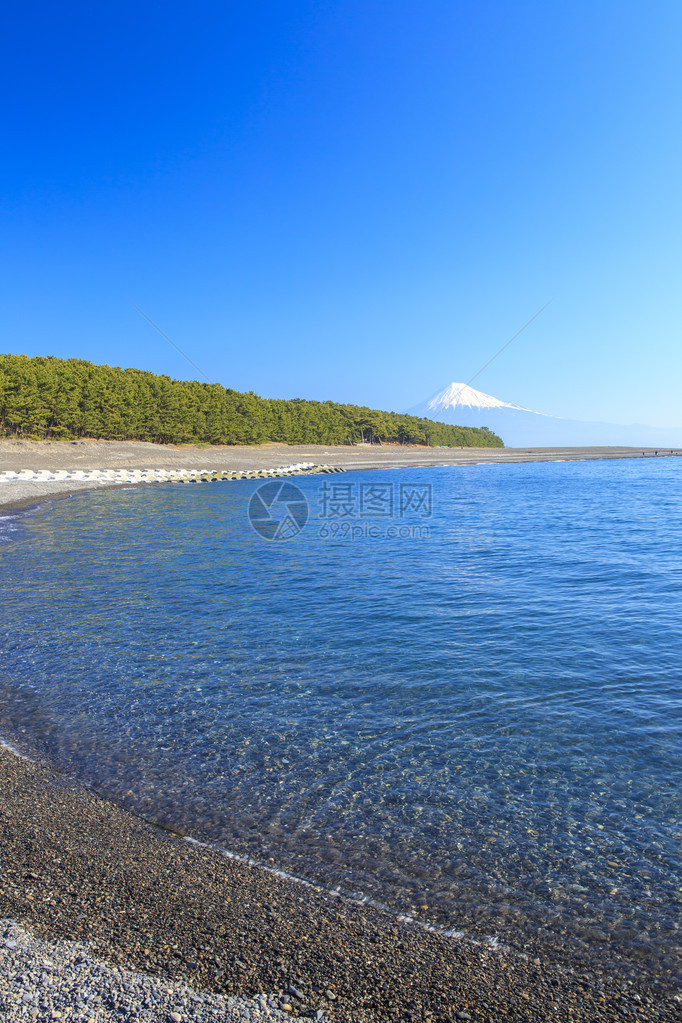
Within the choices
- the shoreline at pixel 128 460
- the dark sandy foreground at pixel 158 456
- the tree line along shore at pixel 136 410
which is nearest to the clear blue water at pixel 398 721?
the shoreline at pixel 128 460

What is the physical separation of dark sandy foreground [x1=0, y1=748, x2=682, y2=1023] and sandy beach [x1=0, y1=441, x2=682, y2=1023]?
0.04 ft

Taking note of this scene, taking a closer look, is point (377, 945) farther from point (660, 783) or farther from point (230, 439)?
point (230, 439)

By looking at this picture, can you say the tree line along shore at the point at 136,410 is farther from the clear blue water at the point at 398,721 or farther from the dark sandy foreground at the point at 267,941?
the dark sandy foreground at the point at 267,941

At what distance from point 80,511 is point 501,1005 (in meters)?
37.8

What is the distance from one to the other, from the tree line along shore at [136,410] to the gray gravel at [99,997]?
91.6 meters

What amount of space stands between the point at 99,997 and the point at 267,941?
1.27m

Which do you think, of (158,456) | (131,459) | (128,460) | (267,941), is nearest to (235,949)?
(267,941)

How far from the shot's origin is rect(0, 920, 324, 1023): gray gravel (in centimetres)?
363

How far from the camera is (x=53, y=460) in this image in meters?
71.1

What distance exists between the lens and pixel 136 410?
104 meters

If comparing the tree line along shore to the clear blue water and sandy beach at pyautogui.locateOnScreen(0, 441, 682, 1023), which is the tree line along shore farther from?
sandy beach at pyautogui.locateOnScreen(0, 441, 682, 1023)

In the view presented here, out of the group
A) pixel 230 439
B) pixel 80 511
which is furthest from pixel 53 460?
pixel 230 439

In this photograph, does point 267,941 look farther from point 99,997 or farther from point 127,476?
point 127,476

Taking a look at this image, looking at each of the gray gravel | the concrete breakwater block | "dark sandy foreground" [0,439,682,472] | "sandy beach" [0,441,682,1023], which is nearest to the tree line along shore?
"dark sandy foreground" [0,439,682,472]
